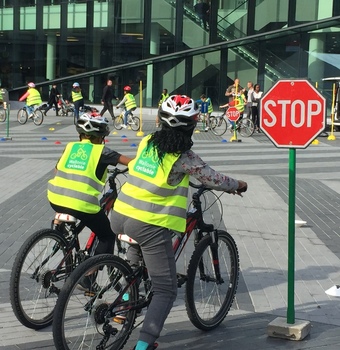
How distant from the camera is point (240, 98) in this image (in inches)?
1046

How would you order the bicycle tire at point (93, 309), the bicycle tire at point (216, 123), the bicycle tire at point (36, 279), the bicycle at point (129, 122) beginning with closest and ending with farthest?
the bicycle tire at point (93, 309)
the bicycle tire at point (36, 279)
the bicycle tire at point (216, 123)
the bicycle at point (129, 122)

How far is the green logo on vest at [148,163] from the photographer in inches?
198

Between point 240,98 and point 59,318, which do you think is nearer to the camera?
point 59,318

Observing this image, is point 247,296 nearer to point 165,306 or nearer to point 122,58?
point 165,306

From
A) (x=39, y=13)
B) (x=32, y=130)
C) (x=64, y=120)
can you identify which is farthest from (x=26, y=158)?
(x=39, y=13)

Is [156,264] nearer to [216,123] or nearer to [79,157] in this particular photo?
[79,157]

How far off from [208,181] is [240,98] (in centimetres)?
2160

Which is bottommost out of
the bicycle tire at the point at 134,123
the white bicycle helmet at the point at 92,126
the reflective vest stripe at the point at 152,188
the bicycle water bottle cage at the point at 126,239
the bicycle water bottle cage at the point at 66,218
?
the bicycle tire at the point at 134,123

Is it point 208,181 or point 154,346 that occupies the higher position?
A: point 208,181

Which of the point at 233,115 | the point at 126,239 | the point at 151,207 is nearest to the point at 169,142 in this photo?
the point at 151,207

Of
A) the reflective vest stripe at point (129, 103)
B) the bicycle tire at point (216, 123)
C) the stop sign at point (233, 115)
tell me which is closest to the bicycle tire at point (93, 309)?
the stop sign at point (233, 115)

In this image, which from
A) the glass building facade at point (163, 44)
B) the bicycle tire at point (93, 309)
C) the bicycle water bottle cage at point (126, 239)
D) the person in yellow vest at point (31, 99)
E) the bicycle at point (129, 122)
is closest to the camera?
the bicycle tire at point (93, 309)

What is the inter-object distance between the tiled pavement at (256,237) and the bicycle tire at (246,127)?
469 centimetres

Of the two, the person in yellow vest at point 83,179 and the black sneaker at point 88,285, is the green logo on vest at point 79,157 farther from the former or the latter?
the black sneaker at point 88,285
